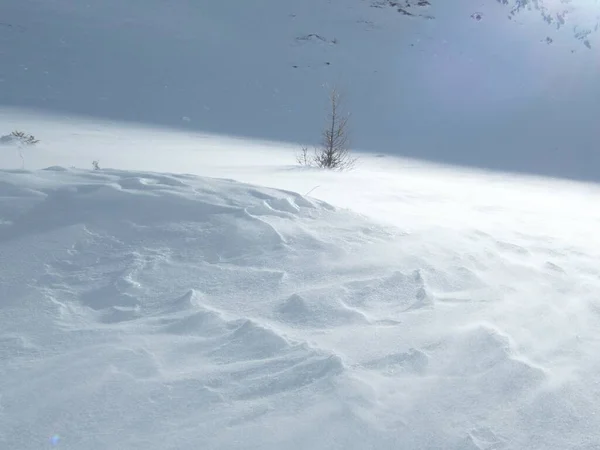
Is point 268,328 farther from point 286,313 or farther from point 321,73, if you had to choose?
point 321,73

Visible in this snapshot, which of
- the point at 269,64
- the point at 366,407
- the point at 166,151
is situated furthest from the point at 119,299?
the point at 269,64

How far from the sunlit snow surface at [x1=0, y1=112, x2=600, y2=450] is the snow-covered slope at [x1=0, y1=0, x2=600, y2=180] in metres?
13.4

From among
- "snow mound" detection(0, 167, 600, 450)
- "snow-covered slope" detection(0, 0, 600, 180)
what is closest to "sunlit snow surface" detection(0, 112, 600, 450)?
"snow mound" detection(0, 167, 600, 450)

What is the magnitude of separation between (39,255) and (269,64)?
73.8 feet

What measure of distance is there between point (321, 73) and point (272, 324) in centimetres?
2278

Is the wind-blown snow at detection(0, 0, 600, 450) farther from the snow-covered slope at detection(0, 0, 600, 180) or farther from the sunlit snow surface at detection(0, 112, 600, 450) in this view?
the snow-covered slope at detection(0, 0, 600, 180)

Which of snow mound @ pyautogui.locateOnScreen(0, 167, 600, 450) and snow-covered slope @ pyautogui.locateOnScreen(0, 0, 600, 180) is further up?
snow-covered slope @ pyautogui.locateOnScreen(0, 0, 600, 180)

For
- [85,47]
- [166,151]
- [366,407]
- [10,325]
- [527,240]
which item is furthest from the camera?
[85,47]

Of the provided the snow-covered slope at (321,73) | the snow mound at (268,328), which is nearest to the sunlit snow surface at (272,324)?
the snow mound at (268,328)

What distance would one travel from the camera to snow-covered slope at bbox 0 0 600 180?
19.5 meters

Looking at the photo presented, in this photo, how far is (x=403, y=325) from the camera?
297 cm

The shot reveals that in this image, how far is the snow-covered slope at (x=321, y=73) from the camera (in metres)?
19.5

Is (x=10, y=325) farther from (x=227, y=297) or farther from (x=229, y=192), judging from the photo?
(x=229, y=192)

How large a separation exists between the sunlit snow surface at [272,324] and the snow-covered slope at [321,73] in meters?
13.4
